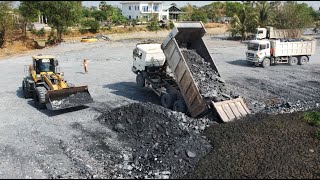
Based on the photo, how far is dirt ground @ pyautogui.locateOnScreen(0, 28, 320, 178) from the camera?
953 cm

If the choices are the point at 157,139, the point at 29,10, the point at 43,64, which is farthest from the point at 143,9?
the point at 157,139

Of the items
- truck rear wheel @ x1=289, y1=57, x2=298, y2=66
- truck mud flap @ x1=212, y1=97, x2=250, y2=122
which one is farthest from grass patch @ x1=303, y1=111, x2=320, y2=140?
truck rear wheel @ x1=289, y1=57, x2=298, y2=66

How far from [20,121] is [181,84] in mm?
6241

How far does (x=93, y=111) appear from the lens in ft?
47.0

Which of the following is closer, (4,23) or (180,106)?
(180,106)

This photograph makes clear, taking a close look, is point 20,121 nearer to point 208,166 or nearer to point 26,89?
point 26,89

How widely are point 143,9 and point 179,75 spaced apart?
64.1 metres

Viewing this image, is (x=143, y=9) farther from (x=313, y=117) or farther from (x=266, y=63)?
(x=313, y=117)

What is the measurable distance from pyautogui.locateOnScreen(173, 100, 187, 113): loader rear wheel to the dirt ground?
4.09 feet

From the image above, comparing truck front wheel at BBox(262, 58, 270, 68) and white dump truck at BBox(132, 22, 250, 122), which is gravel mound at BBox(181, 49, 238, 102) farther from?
truck front wheel at BBox(262, 58, 270, 68)

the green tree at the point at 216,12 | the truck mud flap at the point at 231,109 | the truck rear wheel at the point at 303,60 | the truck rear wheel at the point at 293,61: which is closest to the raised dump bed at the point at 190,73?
the truck mud flap at the point at 231,109

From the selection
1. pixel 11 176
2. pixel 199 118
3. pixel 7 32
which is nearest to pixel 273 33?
pixel 199 118

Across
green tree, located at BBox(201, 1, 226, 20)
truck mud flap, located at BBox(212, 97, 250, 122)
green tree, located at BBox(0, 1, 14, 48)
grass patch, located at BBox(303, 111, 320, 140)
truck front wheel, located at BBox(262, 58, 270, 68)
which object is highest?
green tree, located at BBox(201, 1, 226, 20)

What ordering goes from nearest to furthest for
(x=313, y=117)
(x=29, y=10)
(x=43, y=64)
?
(x=313, y=117) → (x=43, y=64) → (x=29, y=10)
